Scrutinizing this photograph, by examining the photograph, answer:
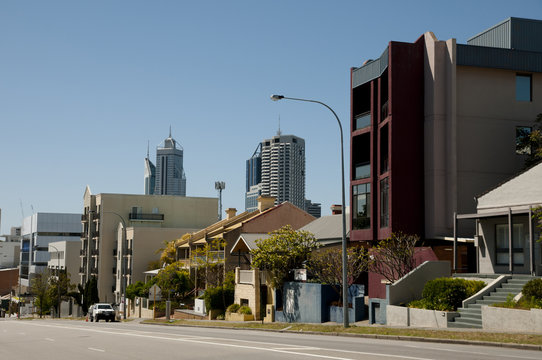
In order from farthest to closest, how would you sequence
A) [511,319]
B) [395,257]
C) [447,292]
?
1. [395,257]
2. [447,292]
3. [511,319]

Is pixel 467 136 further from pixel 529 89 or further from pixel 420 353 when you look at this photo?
pixel 420 353

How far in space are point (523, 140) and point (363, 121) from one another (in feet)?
29.8

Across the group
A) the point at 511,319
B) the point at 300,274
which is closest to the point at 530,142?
the point at 300,274

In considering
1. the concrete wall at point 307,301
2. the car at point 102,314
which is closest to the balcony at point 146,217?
the car at point 102,314

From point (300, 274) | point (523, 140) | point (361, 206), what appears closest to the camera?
point (523, 140)

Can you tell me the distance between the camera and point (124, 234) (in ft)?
279

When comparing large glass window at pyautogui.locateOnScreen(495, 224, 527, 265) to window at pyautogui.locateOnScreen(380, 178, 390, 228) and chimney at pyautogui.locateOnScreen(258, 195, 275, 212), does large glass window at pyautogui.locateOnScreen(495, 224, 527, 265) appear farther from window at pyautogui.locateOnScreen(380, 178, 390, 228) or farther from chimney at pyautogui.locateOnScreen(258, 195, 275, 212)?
chimney at pyautogui.locateOnScreen(258, 195, 275, 212)

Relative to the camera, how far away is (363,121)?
1623 inches

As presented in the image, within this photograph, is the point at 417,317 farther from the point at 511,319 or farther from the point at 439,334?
the point at 439,334

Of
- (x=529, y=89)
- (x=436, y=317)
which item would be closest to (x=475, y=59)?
(x=529, y=89)

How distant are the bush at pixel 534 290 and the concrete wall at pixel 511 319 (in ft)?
3.59

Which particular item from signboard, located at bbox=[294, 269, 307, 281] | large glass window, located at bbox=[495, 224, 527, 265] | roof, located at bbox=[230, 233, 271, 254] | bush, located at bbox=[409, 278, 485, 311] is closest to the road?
bush, located at bbox=[409, 278, 485, 311]

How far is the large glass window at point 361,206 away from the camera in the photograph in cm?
4000

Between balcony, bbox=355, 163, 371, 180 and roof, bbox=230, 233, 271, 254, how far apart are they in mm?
10611
